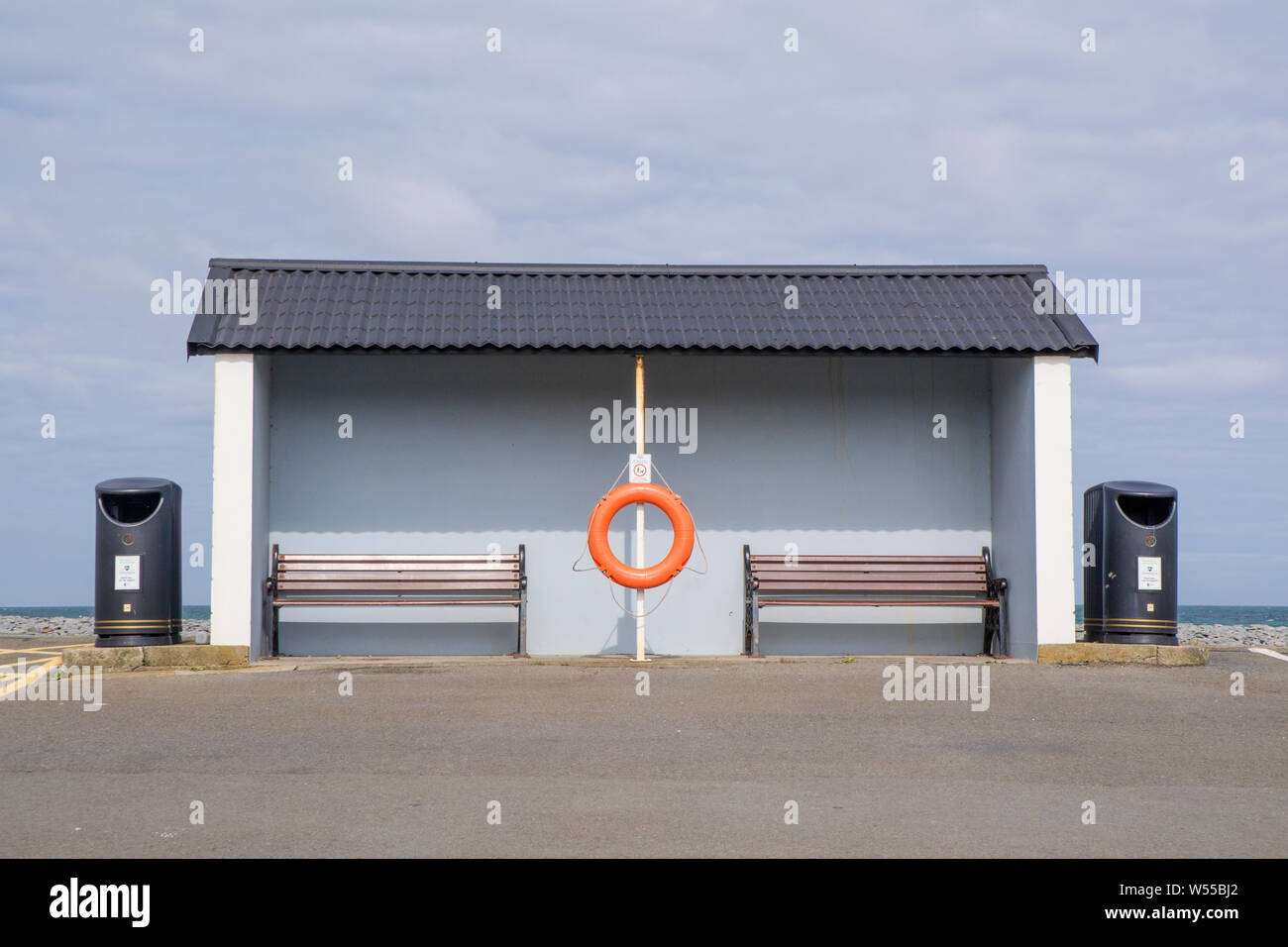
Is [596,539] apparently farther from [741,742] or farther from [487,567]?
[741,742]

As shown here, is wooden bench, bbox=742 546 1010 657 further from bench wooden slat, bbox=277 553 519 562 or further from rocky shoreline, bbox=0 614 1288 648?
rocky shoreline, bbox=0 614 1288 648

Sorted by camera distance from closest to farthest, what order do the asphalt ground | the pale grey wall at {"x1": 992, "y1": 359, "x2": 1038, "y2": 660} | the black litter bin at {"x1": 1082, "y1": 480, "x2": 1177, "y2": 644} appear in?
1. the asphalt ground
2. the black litter bin at {"x1": 1082, "y1": 480, "x2": 1177, "y2": 644}
3. the pale grey wall at {"x1": 992, "y1": 359, "x2": 1038, "y2": 660}

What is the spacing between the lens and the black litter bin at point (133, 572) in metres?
10.7

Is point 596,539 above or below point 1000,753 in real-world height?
above

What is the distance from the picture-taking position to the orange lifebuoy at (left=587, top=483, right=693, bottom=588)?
11.4 m

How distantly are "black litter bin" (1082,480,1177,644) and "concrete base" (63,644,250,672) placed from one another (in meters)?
7.04

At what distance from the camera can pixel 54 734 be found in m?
7.29
